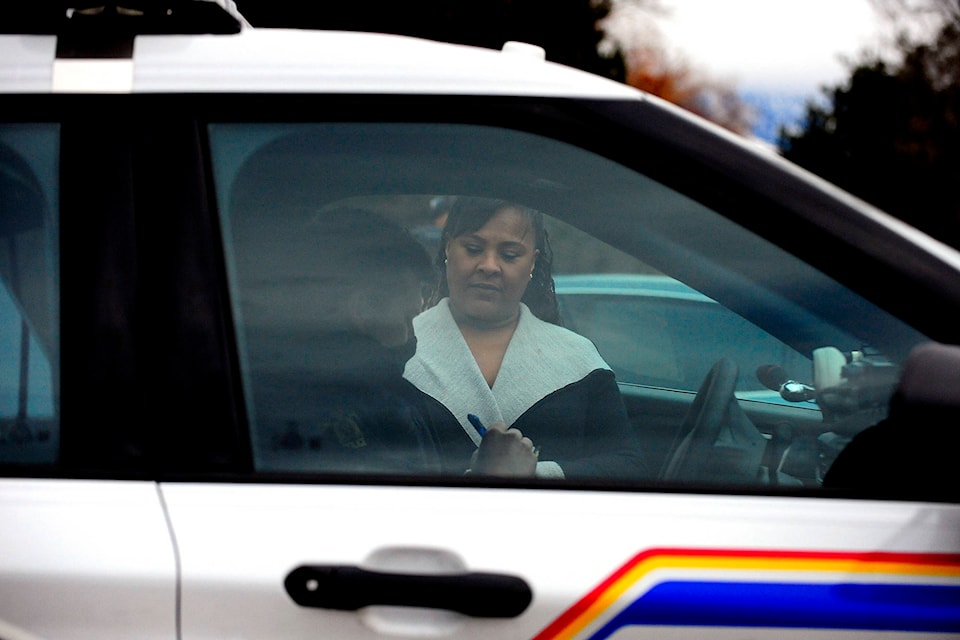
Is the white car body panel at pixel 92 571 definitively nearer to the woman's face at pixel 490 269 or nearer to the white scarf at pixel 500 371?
the white scarf at pixel 500 371

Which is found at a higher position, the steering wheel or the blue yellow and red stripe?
the steering wheel

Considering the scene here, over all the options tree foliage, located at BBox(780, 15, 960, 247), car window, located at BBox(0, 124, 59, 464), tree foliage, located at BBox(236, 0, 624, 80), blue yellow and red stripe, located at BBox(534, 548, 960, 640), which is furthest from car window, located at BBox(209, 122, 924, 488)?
tree foliage, located at BBox(780, 15, 960, 247)

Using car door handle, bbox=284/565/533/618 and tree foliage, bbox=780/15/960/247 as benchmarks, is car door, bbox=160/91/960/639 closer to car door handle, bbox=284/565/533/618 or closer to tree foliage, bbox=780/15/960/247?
car door handle, bbox=284/565/533/618

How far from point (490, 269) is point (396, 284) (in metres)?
0.54

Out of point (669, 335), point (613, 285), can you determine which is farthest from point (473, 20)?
point (669, 335)

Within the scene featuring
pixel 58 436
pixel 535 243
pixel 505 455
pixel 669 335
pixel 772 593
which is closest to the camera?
pixel 772 593

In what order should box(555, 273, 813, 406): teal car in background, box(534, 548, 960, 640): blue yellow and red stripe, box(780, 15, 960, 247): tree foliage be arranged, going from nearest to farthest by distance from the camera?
box(534, 548, 960, 640): blue yellow and red stripe, box(555, 273, 813, 406): teal car in background, box(780, 15, 960, 247): tree foliage

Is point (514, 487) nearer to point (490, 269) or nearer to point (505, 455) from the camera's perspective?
point (505, 455)

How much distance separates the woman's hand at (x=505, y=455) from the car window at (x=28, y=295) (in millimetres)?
645

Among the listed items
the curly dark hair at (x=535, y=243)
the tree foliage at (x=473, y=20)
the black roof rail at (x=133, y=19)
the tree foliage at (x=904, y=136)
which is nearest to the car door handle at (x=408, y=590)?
the curly dark hair at (x=535, y=243)

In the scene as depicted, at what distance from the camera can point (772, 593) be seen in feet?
4.68

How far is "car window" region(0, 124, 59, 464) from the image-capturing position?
155 cm

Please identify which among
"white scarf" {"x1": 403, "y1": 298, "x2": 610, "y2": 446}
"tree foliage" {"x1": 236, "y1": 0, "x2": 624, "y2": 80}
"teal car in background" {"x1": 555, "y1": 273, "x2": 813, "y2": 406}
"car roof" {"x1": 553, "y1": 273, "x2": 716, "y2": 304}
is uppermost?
"tree foliage" {"x1": 236, "y1": 0, "x2": 624, "y2": 80}

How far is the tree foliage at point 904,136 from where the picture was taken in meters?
19.2
